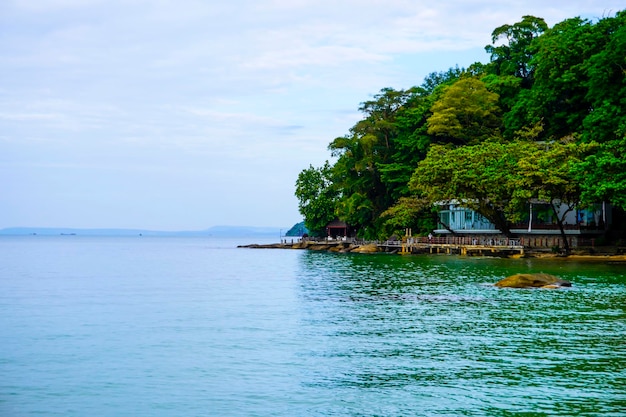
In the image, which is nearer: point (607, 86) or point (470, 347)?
point (470, 347)

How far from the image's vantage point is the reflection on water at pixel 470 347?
1526 cm

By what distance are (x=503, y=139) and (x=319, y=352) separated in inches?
2415

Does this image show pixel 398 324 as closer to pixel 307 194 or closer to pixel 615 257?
pixel 615 257

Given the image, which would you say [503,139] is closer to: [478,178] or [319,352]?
[478,178]

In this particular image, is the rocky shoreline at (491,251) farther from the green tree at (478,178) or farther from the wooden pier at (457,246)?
the green tree at (478,178)

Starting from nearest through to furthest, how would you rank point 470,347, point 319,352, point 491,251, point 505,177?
point 319,352
point 470,347
point 505,177
point 491,251

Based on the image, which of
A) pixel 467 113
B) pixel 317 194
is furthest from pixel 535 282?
pixel 317 194

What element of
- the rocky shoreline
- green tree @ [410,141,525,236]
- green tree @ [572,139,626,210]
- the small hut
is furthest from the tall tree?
the small hut

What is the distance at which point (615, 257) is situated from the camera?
58906 mm

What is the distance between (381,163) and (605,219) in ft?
100.0

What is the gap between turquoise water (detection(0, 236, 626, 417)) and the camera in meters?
15.2

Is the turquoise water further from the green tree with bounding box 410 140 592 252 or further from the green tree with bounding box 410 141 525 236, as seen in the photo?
the green tree with bounding box 410 141 525 236

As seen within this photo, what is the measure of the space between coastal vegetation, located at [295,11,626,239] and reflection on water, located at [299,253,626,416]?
23480mm

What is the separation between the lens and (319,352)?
20.5m
